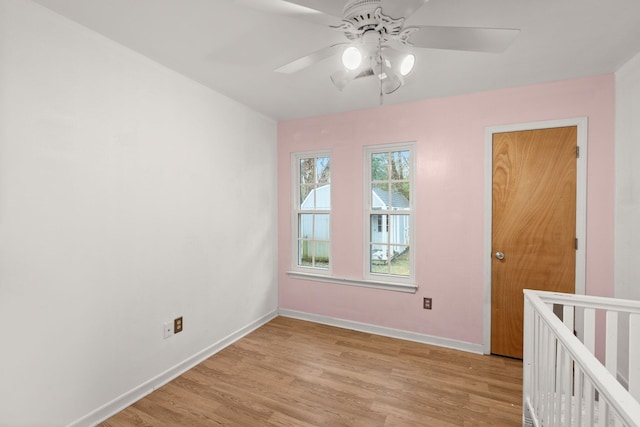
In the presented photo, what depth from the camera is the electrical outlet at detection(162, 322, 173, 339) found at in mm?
2295

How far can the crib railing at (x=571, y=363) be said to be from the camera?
0.96 m

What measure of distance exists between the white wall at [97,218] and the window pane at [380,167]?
60.6 inches

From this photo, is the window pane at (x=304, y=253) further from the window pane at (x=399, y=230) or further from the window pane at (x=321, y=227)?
the window pane at (x=399, y=230)

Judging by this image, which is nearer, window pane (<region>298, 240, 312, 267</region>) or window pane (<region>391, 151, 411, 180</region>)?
window pane (<region>391, 151, 411, 180</region>)

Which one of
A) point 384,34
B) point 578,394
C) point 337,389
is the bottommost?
point 337,389

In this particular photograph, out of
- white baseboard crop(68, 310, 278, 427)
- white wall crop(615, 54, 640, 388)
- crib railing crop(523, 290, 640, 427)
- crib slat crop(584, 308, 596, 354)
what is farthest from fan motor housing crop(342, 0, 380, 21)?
white baseboard crop(68, 310, 278, 427)

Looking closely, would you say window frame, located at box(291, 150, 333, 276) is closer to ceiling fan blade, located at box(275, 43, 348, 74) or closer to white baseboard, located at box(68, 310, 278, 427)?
white baseboard, located at box(68, 310, 278, 427)

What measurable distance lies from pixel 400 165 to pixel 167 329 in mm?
2622

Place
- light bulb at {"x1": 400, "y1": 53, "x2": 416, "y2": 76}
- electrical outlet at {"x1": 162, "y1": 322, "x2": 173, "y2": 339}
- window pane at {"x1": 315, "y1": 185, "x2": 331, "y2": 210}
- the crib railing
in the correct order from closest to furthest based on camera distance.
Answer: the crib railing → light bulb at {"x1": 400, "y1": 53, "x2": 416, "y2": 76} → electrical outlet at {"x1": 162, "y1": 322, "x2": 173, "y2": 339} → window pane at {"x1": 315, "y1": 185, "x2": 331, "y2": 210}

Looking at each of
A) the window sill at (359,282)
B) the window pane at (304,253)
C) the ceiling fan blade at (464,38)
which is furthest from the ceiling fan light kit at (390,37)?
the window pane at (304,253)

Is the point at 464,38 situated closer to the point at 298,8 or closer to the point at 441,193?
the point at 298,8

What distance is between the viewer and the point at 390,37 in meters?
1.40

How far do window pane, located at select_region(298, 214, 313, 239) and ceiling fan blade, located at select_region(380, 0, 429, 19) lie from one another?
2.60 m

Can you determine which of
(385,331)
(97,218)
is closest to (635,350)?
(385,331)
